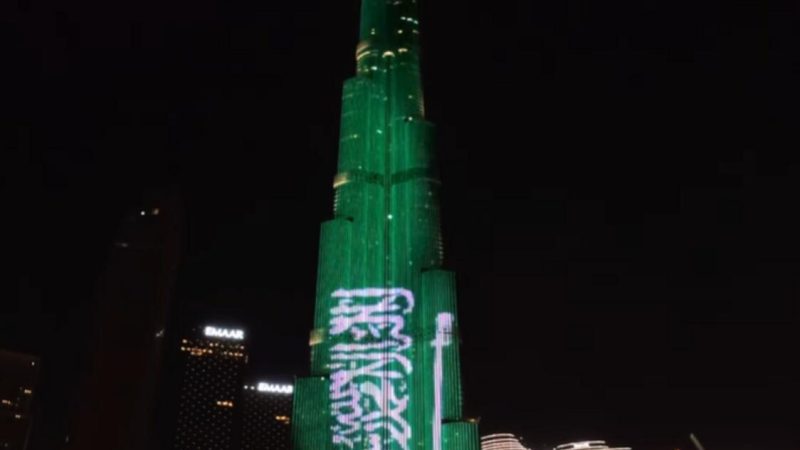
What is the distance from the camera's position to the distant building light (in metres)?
103

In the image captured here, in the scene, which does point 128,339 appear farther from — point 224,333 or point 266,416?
point 266,416

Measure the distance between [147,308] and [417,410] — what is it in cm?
3413

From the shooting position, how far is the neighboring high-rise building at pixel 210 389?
91.4 meters

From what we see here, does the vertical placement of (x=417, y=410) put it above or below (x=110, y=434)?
above

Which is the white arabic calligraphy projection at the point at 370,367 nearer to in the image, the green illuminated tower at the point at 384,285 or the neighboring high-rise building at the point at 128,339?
the green illuminated tower at the point at 384,285

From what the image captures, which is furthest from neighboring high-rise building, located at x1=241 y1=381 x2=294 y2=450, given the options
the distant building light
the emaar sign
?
the emaar sign

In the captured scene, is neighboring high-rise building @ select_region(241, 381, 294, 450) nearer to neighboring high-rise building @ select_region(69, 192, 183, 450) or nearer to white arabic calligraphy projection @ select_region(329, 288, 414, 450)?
white arabic calligraphy projection @ select_region(329, 288, 414, 450)

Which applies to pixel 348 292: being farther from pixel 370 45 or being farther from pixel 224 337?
pixel 224 337

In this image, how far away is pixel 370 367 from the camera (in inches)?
1672

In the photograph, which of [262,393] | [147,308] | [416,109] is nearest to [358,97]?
[416,109]

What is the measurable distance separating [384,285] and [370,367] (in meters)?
4.78

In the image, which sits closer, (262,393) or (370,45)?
(370,45)

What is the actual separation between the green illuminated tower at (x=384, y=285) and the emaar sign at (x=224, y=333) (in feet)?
176

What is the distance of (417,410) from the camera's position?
41.0 metres
